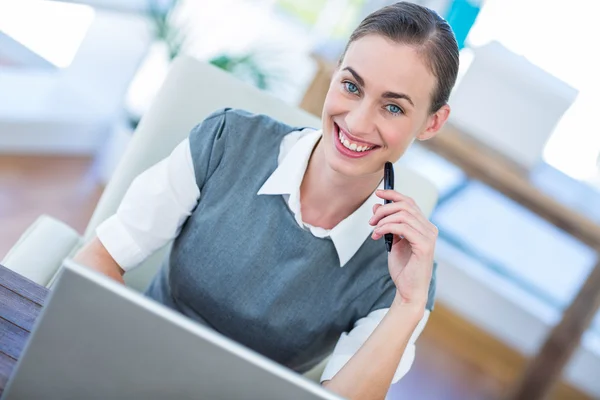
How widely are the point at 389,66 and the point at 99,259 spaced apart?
1.86 ft

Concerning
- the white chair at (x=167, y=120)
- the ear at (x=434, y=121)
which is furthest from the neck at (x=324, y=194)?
the white chair at (x=167, y=120)

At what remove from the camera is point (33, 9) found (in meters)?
2.63

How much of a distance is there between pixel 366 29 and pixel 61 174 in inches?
75.2

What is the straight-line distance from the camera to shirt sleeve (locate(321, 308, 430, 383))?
129 centimetres

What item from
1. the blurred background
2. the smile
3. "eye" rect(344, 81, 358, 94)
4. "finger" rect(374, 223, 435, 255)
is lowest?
the blurred background

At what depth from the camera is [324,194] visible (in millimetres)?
1380

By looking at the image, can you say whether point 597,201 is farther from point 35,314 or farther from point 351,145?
point 35,314

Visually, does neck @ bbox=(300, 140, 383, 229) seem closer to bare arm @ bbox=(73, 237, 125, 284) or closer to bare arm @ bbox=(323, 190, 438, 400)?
bare arm @ bbox=(323, 190, 438, 400)

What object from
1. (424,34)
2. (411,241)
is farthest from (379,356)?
(424,34)

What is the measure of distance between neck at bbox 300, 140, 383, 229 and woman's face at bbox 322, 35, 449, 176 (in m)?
0.08

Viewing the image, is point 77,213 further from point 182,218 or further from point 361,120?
point 361,120

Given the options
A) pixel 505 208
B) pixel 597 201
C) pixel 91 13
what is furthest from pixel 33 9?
pixel 597 201

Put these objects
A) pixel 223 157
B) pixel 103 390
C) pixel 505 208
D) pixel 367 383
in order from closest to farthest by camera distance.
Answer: pixel 103 390
pixel 367 383
pixel 223 157
pixel 505 208

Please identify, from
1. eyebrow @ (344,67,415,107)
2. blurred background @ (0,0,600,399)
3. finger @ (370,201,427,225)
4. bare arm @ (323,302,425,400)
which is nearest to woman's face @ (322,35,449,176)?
eyebrow @ (344,67,415,107)
